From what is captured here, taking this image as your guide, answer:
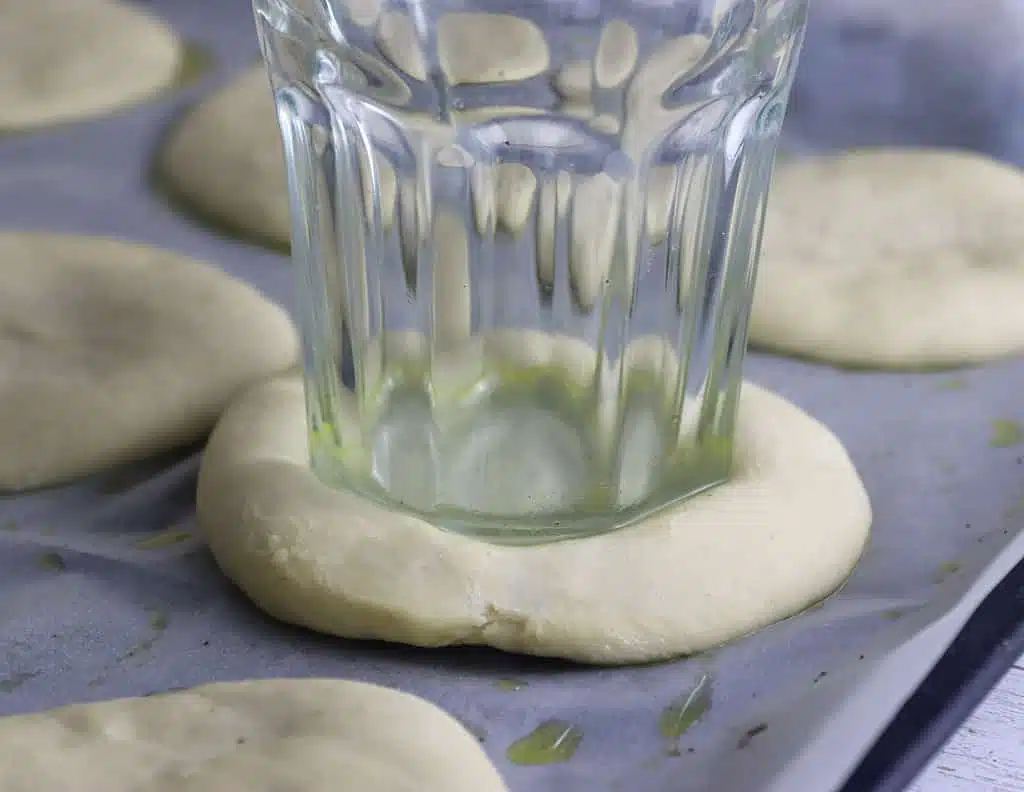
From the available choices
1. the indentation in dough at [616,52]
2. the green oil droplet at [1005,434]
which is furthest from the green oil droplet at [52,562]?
the green oil droplet at [1005,434]

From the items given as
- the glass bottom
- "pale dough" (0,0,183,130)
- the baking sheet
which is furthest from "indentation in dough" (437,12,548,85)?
"pale dough" (0,0,183,130)

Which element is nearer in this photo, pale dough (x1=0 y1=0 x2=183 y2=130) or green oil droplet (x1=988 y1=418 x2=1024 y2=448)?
green oil droplet (x1=988 y1=418 x2=1024 y2=448)

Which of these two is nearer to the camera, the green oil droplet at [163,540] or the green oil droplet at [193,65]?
the green oil droplet at [163,540]

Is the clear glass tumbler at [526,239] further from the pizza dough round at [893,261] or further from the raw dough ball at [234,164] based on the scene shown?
the raw dough ball at [234,164]

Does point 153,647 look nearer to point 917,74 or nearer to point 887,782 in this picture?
point 887,782

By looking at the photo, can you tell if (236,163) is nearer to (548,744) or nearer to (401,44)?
(401,44)

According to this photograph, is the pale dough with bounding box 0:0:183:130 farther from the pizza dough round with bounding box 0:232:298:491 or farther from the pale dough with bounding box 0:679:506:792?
the pale dough with bounding box 0:679:506:792

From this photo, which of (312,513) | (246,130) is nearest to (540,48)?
(312,513)
